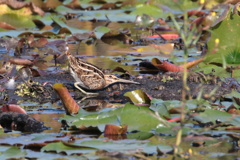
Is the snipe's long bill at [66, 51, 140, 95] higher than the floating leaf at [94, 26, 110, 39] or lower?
lower

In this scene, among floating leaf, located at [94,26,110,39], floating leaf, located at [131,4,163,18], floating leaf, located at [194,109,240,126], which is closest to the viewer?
floating leaf, located at [194,109,240,126]

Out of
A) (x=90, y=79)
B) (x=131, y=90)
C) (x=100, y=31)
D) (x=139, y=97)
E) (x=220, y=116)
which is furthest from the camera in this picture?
(x=100, y=31)

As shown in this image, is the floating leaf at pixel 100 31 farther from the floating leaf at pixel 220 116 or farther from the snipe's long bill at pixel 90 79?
the floating leaf at pixel 220 116

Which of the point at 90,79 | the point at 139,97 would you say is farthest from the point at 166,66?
the point at 139,97

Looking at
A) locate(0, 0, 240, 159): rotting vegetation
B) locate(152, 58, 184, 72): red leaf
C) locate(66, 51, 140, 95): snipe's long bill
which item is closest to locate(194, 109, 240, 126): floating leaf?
locate(0, 0, 240, 159): rotting vegetation

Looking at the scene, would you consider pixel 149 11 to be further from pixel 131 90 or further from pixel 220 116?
pixel 220 116

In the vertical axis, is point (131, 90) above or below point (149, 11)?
below

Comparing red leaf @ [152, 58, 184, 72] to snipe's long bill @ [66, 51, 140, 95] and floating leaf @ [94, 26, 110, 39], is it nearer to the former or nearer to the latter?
snipe's long bill @ [66, 51, 140, 95]

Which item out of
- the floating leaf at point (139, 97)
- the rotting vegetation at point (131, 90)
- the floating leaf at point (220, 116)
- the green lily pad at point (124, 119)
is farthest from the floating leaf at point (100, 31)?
the floating leaf at point (220, 116)

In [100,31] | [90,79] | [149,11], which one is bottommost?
[90,79]

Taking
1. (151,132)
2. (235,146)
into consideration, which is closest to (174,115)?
(151,132)

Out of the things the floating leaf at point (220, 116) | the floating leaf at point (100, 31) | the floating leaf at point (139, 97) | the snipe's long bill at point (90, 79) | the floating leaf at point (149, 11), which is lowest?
the floating leaf at point (220, 116)

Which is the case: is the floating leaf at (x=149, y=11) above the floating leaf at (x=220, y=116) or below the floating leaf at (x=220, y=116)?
above

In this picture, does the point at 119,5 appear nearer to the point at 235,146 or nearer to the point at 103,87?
the point at 103,87
